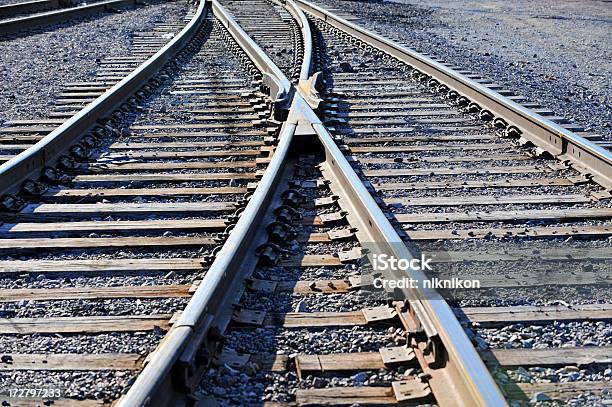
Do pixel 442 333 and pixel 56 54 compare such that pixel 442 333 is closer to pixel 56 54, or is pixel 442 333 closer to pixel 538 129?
pixel 538 129

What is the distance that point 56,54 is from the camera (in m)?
12.3

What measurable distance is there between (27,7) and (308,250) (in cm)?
1633

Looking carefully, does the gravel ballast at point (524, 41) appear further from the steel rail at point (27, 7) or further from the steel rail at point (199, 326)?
the steel rail at point (27, 7)

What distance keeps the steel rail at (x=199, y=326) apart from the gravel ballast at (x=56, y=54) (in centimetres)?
435

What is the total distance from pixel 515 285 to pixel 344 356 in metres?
1.11

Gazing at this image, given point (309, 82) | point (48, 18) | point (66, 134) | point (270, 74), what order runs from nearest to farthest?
point (66, 134) → point (309, 82) → point (270, 74) → point (48, 18)

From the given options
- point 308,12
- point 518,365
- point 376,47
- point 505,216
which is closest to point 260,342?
point 518,365

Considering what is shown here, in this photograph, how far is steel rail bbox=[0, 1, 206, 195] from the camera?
17.2 feet

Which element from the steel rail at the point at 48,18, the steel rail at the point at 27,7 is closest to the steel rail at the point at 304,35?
the steel rail at the point at 48,18

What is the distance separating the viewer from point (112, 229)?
466 centimetres

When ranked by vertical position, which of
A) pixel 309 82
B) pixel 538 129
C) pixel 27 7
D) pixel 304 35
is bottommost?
pixel 538 129

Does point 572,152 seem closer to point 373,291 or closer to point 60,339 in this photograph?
point 373,291

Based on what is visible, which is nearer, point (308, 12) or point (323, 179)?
point (323, 179)

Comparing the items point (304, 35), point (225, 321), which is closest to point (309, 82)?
point (304, 35)
